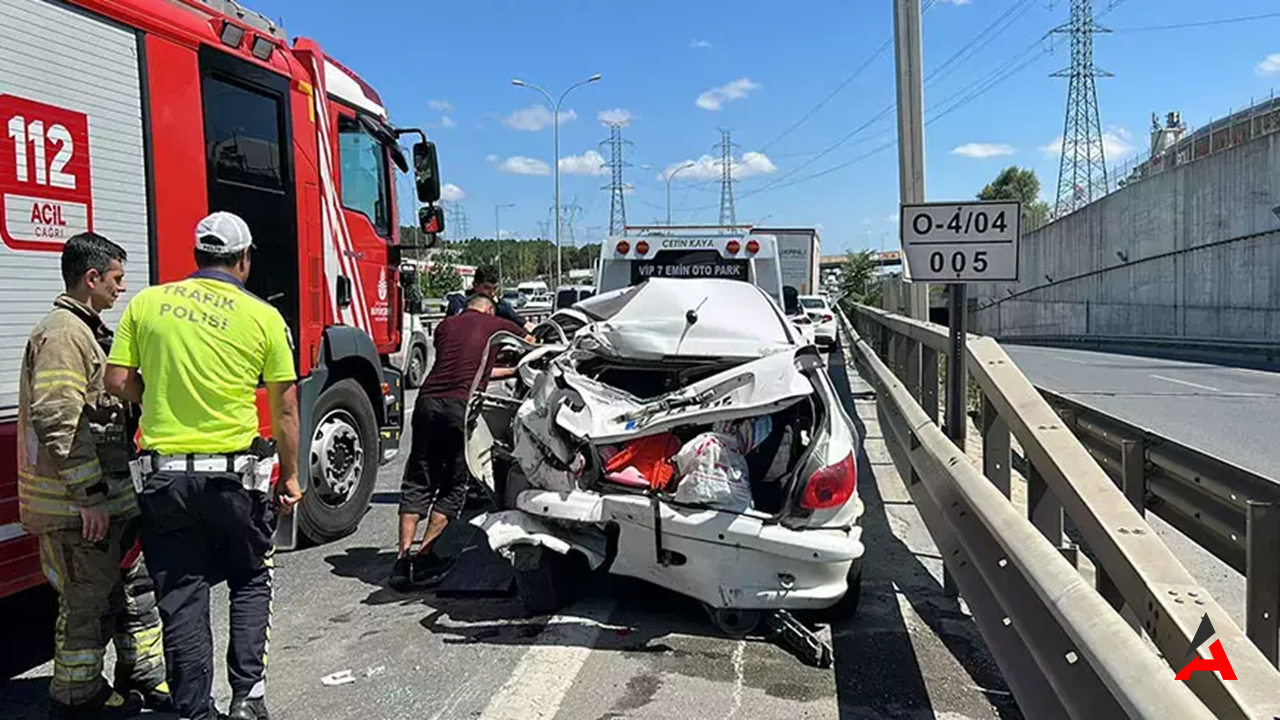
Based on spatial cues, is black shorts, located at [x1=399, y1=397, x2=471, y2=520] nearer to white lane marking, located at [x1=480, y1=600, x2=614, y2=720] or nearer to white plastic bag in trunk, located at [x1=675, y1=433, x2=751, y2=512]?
white lane marking, located at [x1=480, y1=600, x2=614, y2=720]

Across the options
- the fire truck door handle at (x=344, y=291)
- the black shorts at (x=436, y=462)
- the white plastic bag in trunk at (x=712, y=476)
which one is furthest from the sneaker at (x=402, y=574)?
the fire truck door handle at (x=344, y=291)

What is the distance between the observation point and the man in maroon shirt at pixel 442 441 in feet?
19.5

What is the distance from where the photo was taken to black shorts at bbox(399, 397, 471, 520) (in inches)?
236

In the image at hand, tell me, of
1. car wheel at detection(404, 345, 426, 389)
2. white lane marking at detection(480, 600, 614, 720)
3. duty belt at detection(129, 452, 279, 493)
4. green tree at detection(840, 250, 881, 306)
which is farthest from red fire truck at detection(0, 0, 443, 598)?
green tree at detection(840, 250, 881, 306)

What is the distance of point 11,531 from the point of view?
4199 mm

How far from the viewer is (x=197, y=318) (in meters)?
3.67

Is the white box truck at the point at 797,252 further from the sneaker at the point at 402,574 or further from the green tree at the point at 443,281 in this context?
the green tree at the point at 443,281

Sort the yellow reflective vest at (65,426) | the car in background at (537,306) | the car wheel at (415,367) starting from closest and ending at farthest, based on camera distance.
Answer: the yellow reflective vest at (65,426)
the car wheel at (415,367)
the car in background at (537,306)

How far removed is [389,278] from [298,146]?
69.6 inches

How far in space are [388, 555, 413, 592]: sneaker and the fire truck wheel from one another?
1045 mm

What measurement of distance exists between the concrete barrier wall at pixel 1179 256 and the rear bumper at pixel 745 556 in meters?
21.0

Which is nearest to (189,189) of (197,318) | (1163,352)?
(197,318)

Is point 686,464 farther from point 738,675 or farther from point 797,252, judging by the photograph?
point 797,252

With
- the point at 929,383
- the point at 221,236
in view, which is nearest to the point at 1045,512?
the point at 221,236
